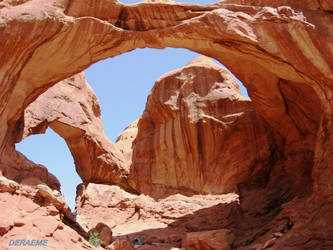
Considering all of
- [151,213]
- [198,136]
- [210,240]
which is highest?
[198,136]

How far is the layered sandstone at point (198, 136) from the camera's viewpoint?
20.4m

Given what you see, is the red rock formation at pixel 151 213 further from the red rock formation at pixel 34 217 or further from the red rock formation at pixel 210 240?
the red rock formation at pixel 34 217

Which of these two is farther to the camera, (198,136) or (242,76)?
(198,136)

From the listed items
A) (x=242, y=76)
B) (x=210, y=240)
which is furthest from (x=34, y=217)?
(x=242, y=76)

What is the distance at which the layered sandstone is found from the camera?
20.4m

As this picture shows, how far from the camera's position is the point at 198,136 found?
71.0 feet

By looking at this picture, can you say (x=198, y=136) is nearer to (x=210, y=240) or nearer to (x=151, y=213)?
(x=151, y=213)

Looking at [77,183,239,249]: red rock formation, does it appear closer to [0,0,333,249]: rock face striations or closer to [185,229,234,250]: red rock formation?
[0,0,333,249]: rock face striations

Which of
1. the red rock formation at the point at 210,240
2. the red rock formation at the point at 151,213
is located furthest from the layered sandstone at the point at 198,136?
the red rock formation at the point at 210,240

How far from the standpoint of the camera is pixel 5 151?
47.0 feet

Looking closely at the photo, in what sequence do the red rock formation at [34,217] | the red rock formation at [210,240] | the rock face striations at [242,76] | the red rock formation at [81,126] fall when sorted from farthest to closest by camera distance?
the red rock formation at [81,126], the red rock formation at [210,240], the rock face striations at [242,76], the red rock formation at [34,217]

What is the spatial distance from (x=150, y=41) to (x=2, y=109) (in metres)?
5.63

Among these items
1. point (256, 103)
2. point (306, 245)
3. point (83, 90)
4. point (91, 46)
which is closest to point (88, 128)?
point (83, 90)

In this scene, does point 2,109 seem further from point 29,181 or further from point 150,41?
point 150,41
